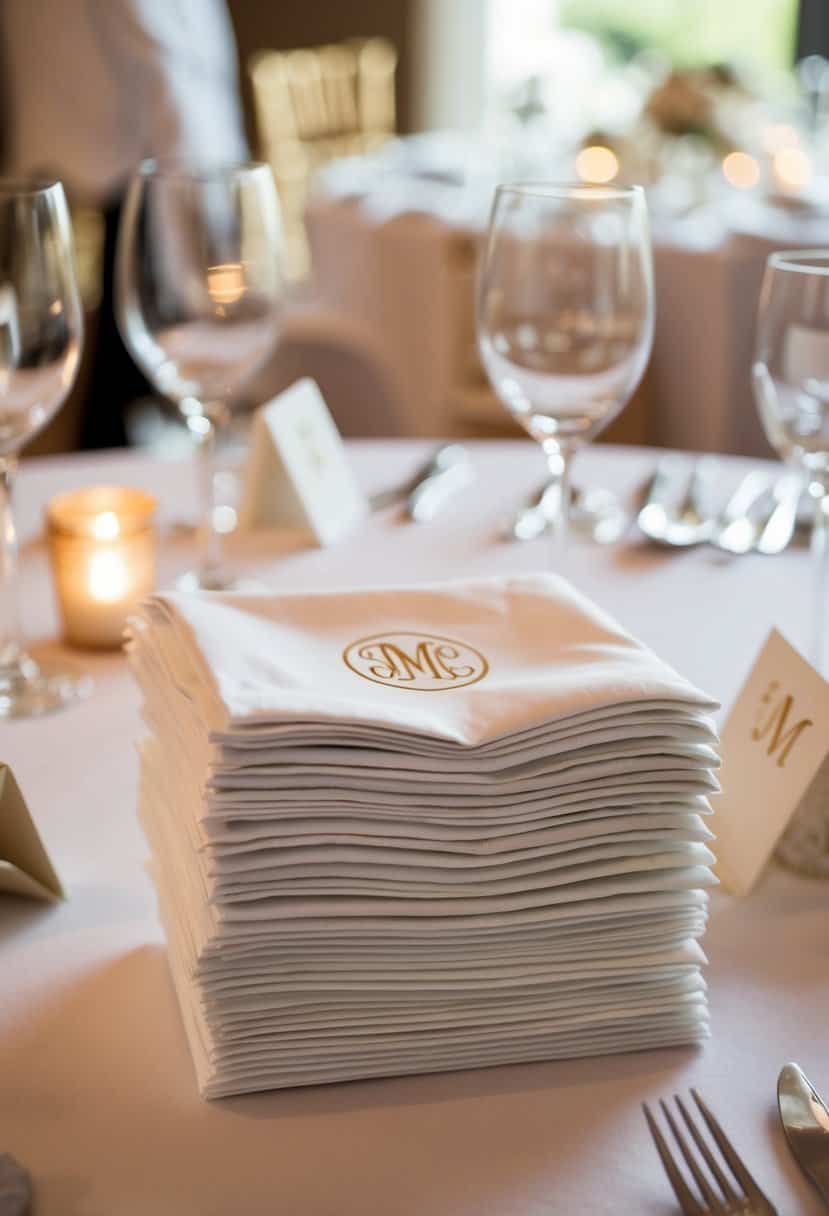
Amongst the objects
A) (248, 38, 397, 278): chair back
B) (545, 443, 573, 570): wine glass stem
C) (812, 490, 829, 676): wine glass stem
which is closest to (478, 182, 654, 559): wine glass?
(545, 443, 573, 570): wine glass stem

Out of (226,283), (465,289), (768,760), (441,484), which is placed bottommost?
(465,289)

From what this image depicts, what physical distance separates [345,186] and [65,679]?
2.07 m

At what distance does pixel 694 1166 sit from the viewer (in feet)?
1.64

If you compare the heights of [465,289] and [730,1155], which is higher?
[730,1155]

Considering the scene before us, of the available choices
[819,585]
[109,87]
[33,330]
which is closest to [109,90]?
[109,87]

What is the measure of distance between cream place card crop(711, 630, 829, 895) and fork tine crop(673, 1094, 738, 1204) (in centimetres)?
19

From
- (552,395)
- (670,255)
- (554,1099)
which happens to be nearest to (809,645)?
(552,395)

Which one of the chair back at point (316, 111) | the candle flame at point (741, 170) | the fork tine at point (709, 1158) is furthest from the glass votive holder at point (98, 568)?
the chair back at point (316, 111)

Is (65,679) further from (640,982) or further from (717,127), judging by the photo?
(717,127)

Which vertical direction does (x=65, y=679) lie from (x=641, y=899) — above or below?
below

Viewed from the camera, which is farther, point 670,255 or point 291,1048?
point 670,255

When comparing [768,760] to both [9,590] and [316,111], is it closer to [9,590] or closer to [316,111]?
[9,590]

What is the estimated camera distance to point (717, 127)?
296 centimetres

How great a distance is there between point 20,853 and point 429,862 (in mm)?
237
